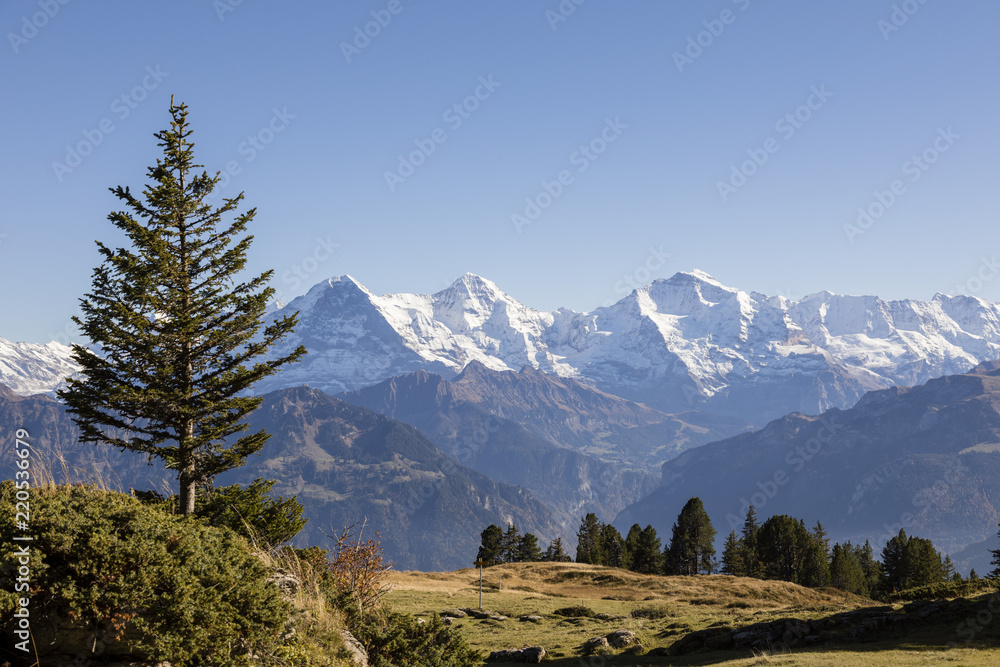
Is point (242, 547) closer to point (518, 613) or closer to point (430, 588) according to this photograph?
point (518, 613)

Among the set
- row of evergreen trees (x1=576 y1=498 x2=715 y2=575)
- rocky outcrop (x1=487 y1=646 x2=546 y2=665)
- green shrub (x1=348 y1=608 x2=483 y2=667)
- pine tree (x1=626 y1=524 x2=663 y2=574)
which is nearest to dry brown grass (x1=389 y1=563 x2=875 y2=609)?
rocky outcrop (x1=487 y1=646 x2=546 y2=665)

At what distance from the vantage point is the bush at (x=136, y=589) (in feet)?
29.2

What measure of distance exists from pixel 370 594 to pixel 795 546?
11703 cm

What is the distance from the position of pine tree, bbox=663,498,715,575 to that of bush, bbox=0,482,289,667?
115 m

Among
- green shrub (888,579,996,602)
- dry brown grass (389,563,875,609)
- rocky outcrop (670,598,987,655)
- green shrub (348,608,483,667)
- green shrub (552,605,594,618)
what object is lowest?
dry brown grass (389,563,875,609)

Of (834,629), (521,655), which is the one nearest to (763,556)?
(834,629)

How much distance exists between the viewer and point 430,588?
2402 inches

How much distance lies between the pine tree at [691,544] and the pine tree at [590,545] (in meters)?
12.5

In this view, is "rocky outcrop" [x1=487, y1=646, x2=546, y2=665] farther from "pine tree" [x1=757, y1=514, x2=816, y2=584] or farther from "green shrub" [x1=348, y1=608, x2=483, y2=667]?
"pine tree" [x1=757, y1=514, x2=816, y2=584]

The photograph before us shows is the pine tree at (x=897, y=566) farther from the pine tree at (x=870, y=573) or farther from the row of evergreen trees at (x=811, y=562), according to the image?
the pine tree at (x=870, y=573)

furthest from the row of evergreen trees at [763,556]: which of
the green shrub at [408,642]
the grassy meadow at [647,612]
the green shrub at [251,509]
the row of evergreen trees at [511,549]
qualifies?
the green shrub at [408,642]

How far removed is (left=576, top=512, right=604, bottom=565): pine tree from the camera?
120 metres

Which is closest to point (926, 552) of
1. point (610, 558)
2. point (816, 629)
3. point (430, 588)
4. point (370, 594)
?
point (610, 558)

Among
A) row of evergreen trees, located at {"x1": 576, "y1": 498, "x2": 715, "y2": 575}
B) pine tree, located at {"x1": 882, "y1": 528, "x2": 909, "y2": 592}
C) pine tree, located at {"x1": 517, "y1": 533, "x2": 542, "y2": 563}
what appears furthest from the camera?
pine tree, located at {"x1": 517, "y1": 533, "x2": 542, "y2": 563}
